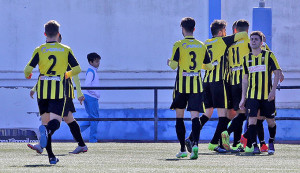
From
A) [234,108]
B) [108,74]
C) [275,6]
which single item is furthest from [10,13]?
[234,108]

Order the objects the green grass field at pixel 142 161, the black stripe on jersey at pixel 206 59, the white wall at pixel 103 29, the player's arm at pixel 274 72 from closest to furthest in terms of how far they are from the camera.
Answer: the green grass field at pixel 142 161 → the black stripe on jersey at pixel 206 59 → the player's arm at pixel 274 72 → the white wall at pixel 103 29

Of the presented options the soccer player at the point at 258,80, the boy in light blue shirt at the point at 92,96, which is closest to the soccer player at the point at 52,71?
the soccer player at the point at 258,80

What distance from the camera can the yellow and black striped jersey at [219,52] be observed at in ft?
43.1

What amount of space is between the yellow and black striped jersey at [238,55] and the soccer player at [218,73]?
13 cm

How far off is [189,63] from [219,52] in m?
1.21

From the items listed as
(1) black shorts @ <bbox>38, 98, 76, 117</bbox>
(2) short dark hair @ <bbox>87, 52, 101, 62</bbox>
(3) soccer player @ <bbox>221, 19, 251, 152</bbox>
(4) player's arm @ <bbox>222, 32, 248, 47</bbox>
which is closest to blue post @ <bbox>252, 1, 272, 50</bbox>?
(2) short dark hair @ <bbox>87, 52, 101, 62</bbox>

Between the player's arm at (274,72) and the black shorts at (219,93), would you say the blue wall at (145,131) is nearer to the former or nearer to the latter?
the black shorts at (219,93)

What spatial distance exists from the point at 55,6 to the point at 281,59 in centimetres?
483

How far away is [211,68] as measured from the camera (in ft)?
40.2

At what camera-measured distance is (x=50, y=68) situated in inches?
448

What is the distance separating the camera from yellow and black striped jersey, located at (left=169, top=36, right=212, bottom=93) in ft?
39.5

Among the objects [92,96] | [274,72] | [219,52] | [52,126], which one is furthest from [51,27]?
[92,96]

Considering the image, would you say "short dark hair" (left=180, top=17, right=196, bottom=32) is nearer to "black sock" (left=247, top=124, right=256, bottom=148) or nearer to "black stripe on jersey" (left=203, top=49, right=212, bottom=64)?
"black stripe on jersey" (left=203, top=49, right=212, bottom=64)

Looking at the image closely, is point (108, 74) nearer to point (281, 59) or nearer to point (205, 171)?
point (281, 59)
